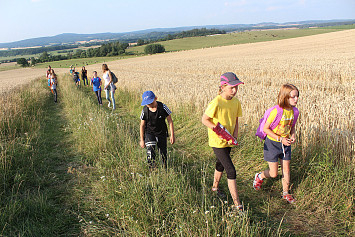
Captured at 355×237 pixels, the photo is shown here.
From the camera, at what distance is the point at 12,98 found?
332 inches

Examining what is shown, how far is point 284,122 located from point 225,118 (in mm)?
833

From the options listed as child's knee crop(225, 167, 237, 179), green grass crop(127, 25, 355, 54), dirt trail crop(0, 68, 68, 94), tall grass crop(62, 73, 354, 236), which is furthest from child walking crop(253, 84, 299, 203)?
green grass crop(127, 25, 355, 54)

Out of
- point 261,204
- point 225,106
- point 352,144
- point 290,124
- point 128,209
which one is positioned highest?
point 225,106

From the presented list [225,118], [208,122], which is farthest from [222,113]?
[208,122]

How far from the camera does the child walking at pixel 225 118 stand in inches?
113

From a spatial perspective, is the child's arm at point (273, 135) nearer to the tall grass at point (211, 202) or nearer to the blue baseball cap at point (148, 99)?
the tall grass at point (211, 202)

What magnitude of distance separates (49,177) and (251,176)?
3.71 m

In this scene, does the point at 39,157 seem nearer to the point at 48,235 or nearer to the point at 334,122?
the point at 48,235

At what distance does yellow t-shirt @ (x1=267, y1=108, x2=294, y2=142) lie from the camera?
3.05 m

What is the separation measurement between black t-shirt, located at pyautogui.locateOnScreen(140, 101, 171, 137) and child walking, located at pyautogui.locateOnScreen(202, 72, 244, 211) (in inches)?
37.7

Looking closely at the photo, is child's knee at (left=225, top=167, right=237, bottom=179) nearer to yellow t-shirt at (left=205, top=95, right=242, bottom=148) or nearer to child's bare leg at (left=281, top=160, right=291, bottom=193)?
yellow t-shirt at (left=205, top=95, right=242, bottom=148)

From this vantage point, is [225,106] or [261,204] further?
[261,204]

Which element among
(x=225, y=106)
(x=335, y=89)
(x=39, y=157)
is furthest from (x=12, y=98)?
(x=335, y=89)

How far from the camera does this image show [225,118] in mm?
3021
